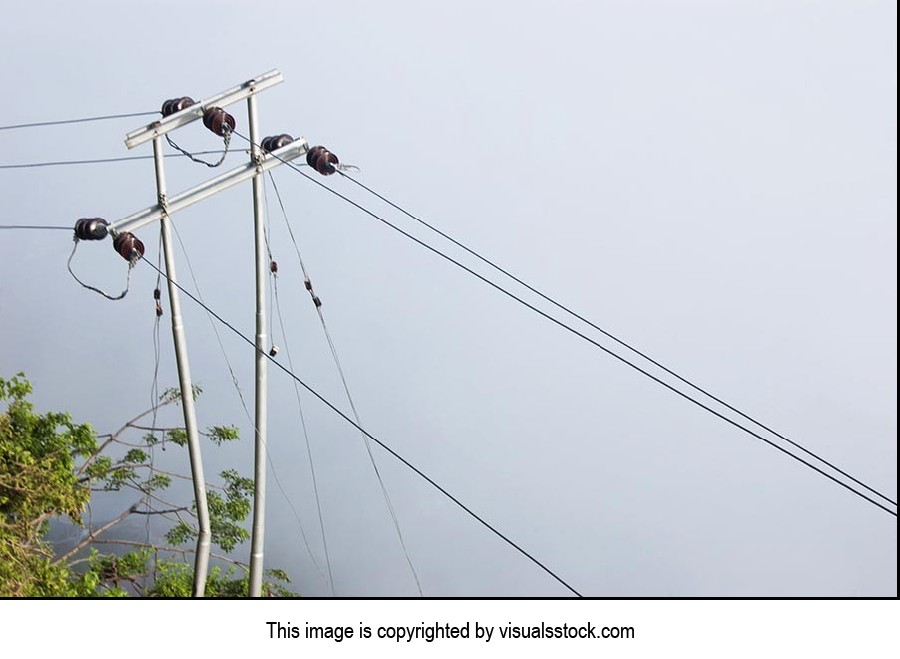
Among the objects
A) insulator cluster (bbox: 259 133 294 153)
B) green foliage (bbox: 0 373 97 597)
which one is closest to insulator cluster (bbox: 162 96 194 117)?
insulator cluster (bbox: 259 133 294 153)

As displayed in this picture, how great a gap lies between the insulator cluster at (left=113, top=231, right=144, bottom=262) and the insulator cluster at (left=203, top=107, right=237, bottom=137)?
1757mm

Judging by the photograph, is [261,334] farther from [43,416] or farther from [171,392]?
[171,392]

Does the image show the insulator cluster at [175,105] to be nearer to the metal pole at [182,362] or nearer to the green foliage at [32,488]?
the metal pole at [182,362]

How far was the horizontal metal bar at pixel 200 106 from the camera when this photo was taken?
37.5 feet

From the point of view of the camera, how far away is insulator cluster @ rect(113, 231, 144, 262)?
10805 millimetres

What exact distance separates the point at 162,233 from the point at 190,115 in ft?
4.89

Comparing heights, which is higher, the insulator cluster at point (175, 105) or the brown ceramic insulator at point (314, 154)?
the insulator cluster at point (175, 105)

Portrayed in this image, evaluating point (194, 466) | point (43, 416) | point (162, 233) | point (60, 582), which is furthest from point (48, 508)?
point (162, 233)

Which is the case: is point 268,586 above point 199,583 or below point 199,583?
above

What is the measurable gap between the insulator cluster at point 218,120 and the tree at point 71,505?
6341mm

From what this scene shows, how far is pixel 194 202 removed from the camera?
1104cm

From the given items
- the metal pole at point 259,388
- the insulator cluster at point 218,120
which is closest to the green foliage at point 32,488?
the metal pole at point 259,388

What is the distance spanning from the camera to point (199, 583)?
11945 millimetres

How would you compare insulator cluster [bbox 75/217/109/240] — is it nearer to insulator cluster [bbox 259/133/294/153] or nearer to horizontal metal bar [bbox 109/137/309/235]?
horizontal metal bar [bbox 109/137/309/235]
